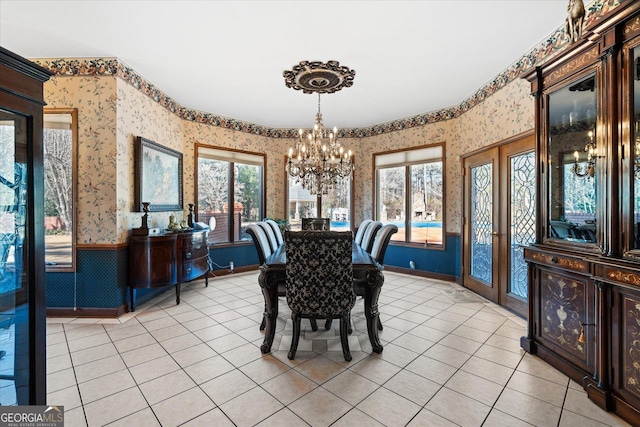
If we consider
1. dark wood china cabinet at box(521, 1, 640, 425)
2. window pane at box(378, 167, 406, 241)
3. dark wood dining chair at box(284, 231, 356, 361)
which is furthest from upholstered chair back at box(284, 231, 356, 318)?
window pane at box(378, 167, 406, 241)

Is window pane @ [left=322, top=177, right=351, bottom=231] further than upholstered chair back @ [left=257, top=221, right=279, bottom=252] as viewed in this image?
Yes

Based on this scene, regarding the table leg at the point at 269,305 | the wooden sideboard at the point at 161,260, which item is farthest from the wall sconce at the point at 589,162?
the wooden sideboard at the point at 161,260

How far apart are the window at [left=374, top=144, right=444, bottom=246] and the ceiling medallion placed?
2284mm

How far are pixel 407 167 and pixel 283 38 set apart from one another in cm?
334

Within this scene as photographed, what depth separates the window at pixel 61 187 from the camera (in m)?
3.17

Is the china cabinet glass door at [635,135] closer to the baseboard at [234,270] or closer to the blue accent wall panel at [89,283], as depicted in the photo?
the blue accent wall panel at [89,283]

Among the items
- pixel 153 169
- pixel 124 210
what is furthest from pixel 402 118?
pixel 124 210

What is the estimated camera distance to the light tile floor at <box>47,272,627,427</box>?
5.54 feet

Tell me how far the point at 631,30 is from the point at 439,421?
254 cm

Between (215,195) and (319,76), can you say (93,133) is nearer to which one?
(215,195)

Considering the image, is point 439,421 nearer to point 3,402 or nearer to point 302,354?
point 302,354

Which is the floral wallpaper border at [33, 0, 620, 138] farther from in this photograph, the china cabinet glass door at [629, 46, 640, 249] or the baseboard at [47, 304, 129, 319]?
the baseboard at [47, 304, 129, 319]

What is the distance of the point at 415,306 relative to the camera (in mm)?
3564

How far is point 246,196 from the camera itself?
5.44 meters
